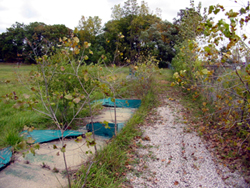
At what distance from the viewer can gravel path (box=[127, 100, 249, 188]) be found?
7.95ft

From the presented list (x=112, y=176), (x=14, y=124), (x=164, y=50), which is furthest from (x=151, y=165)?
(x=164, y=50)

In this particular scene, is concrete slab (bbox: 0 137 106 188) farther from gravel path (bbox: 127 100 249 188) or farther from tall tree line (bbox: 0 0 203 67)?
tall tree line (bbox: 0 0 203 67)

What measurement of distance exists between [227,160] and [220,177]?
50 cm

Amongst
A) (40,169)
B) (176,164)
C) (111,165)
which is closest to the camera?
(40,169)

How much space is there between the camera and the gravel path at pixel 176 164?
2422 mm

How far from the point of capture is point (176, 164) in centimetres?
286

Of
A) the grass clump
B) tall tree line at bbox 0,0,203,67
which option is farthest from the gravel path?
tall tree line at bbox 0,0,203,67

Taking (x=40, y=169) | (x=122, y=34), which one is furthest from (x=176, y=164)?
(x=122, y=34)

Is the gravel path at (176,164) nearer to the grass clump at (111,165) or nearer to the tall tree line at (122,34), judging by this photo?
the grass clump at (111,165)

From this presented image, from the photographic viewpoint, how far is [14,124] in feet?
12.1

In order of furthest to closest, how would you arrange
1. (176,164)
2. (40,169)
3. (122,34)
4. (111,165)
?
1. (122,34)
2. (176,164)
3. (111,165)
4. (40,169)

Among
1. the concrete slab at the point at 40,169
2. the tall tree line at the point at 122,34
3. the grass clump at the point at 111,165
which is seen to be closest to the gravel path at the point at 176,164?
the grass clump at the point at 111,165

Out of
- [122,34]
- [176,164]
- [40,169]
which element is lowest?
[176,164]

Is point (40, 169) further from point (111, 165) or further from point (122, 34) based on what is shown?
point (122, 34)
